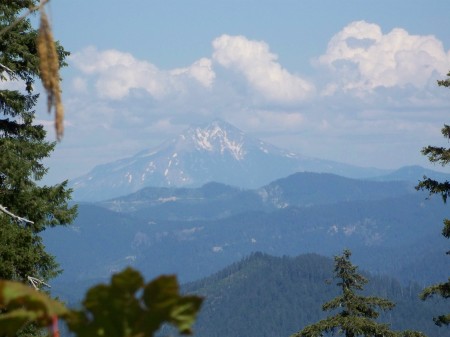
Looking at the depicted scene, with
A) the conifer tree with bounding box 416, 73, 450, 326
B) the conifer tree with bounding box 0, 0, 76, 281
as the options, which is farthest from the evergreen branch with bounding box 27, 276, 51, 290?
the conifer tree with bounding box 416, 73, 450, 326

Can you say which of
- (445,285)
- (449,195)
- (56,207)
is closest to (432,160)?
(449,195)

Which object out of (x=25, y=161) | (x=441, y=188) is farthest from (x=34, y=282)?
(x=441, y=188)

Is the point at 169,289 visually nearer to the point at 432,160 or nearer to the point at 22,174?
the point at 22,174

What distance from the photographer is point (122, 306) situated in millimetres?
1550

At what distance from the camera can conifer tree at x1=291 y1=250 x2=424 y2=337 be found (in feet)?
87.4

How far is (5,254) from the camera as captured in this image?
12.5 meters

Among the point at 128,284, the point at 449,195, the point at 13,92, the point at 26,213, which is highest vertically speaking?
the point at 13,92

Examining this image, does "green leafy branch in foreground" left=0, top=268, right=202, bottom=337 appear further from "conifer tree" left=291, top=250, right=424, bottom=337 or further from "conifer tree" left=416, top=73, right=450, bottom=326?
"conifer tree" left=291, top=250, right=424, bottom=337

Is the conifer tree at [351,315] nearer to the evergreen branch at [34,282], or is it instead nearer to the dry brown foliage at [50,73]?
the evergreen branch at [34,282]

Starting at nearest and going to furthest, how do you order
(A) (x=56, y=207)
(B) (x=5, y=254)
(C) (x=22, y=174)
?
(B) (x=5, y=254) < (C) (x=22, y=174) < (A) (x=56, y=207)

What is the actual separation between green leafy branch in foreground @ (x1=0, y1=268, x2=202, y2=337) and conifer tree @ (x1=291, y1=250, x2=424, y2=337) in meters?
24.5

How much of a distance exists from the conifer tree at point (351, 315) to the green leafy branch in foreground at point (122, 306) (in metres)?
24.5

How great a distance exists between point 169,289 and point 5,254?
1174 centimetres

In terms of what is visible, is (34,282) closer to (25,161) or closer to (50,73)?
(25,161)
